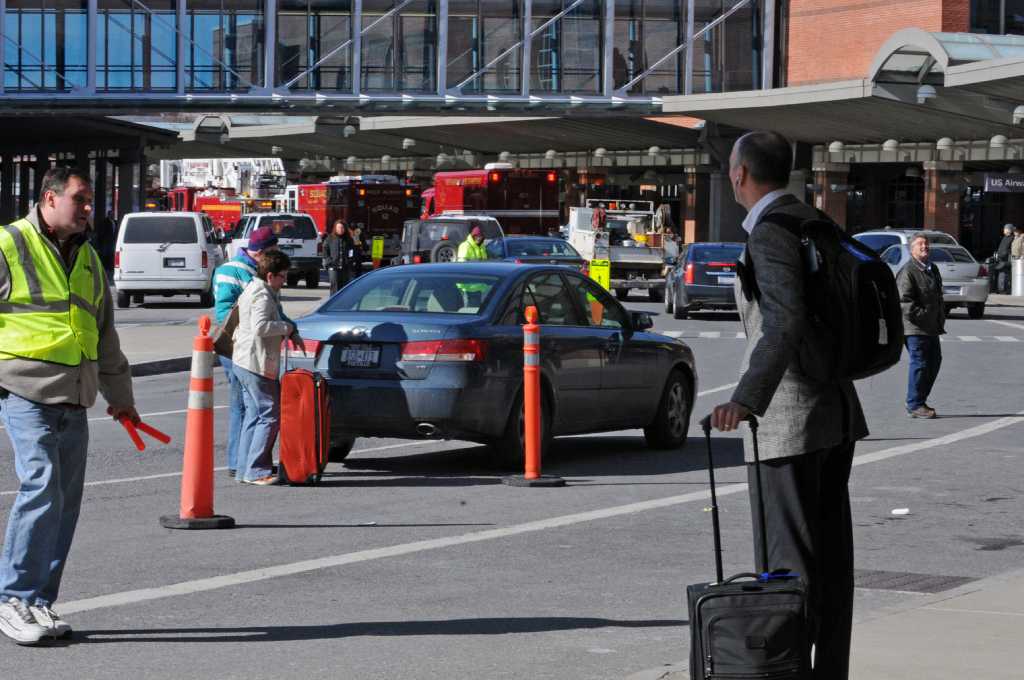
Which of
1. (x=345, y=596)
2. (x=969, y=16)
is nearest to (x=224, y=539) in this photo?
(x=345, y=596)

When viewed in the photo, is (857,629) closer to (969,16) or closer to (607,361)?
(607,361)

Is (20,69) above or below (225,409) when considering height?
above

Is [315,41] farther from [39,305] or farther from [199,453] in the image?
[39,305]

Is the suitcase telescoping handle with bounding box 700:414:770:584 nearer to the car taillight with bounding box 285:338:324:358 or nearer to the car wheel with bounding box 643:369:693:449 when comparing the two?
the car taillight with bounding box 285:338:324:358

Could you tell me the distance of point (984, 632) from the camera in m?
7.46

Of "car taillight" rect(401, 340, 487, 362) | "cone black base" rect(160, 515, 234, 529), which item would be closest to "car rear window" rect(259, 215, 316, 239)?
"car taillight" rect(401, 340, 487, 362)

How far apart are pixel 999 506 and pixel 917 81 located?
38238mm

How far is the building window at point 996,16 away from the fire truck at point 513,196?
52.6 ft

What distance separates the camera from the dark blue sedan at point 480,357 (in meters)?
12.6

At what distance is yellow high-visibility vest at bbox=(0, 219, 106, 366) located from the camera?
7.25 metres

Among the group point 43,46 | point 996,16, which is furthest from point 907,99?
point 43,46

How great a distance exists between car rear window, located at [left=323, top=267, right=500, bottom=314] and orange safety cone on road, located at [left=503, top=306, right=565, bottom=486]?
0.89 meters

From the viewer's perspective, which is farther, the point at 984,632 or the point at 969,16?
the point at 969,16

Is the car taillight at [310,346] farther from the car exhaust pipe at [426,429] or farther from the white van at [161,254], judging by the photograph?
the white van at [161,254]
